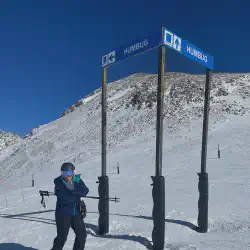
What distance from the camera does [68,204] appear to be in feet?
14.9

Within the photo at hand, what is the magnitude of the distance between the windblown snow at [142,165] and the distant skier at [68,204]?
4.21ft

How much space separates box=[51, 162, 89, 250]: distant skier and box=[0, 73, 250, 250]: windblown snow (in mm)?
1282

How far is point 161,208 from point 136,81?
5039 cm

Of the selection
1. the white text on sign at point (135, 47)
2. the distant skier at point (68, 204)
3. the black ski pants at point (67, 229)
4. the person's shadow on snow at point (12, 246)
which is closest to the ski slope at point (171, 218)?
the person's shadow on snow at point (12, 246)

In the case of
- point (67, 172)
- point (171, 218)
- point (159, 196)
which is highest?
point (67, 172)

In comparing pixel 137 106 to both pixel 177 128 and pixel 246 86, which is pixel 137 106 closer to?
pixel 177 128

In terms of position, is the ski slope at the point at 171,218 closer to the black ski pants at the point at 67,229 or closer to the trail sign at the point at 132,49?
the black ski pants at the point at 67,229

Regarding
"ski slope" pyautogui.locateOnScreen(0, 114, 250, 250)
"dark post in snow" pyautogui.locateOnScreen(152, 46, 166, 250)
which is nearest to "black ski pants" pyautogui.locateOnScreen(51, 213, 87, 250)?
"ski slope" pyautogui.locateOnScreen(0, 114, 250, 250)

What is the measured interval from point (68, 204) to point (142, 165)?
18.9 metres

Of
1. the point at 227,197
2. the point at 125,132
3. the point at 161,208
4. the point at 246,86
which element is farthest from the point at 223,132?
the point at 161,208

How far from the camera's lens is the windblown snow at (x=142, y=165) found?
251 inches

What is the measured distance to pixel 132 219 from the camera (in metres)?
7.73

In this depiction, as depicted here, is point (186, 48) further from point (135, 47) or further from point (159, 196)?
point (159, 196)

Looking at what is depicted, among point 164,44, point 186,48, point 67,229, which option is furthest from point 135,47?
point 67,229
